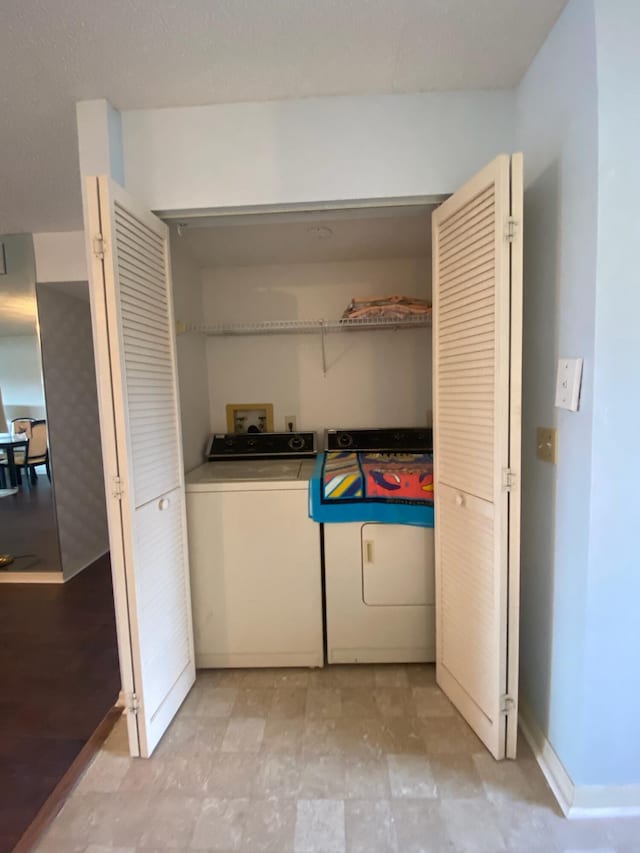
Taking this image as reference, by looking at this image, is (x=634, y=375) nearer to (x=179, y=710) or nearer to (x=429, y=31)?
(x=429, y=31)

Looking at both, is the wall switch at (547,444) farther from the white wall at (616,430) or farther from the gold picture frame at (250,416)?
the gold picture frame at (250,416)

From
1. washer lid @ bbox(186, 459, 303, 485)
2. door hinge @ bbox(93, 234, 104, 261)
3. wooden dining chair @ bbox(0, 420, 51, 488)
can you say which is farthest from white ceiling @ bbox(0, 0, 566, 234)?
wooden dining chair @ bbox(0, 420, 51, 488)

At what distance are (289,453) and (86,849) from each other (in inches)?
73.6

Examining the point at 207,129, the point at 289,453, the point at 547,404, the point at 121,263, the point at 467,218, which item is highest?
the point at 207,129

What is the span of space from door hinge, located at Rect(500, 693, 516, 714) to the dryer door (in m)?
0.56

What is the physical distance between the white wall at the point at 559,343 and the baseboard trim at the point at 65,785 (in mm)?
1697

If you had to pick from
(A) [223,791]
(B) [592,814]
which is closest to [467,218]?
(B) [592,814]

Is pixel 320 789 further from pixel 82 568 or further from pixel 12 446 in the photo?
pixel 12 446

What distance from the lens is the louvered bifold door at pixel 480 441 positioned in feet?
4.43

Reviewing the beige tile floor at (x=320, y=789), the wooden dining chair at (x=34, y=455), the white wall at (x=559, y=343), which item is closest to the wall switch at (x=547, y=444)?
the white wall at (x=559, y=343)

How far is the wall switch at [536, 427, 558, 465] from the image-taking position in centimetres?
139

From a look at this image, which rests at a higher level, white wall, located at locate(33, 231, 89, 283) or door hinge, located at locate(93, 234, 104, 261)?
white wall, located at locate(33, 231, 89, 283)

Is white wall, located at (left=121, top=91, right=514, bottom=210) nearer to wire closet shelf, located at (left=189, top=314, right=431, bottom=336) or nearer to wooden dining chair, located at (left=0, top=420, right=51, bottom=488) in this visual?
wire closet shelf, located at (left=189, top=314, right=431, bottom=336)

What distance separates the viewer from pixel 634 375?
1188 mm
